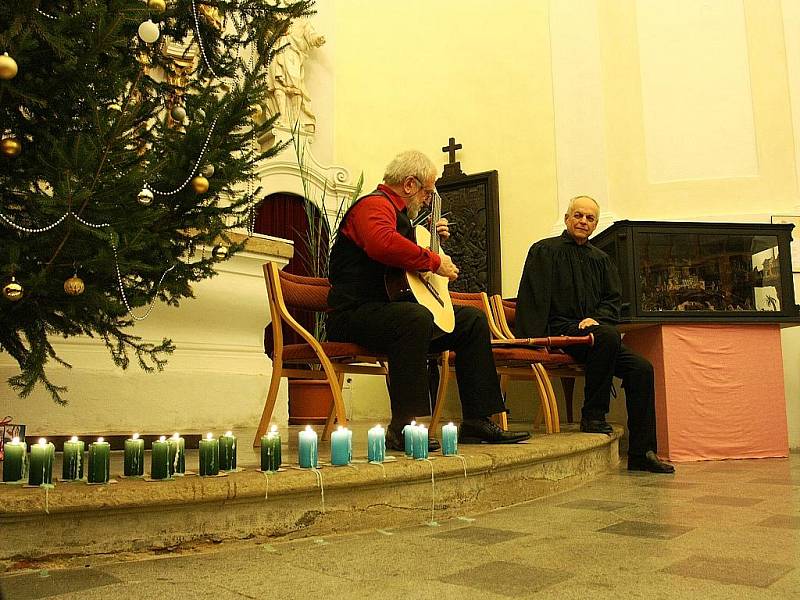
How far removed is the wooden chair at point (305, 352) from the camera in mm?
3049

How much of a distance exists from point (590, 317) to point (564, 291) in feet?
0.65

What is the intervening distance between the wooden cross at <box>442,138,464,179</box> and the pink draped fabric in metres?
2.88

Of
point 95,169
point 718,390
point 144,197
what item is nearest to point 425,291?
point 144,197

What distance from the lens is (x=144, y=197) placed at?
7.11 feet

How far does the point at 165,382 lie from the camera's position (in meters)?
4.47

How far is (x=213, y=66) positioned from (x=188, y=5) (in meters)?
0.24

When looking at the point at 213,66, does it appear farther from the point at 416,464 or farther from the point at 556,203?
the point at 556,203

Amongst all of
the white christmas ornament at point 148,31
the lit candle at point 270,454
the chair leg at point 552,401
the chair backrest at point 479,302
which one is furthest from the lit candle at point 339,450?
the chair backrest at point 479,302

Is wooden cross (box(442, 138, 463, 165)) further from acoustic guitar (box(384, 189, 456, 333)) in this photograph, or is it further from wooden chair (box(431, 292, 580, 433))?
acoustic guitar (box(384, 189, 456, 333))

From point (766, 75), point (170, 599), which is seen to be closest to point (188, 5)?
point (170, 599)

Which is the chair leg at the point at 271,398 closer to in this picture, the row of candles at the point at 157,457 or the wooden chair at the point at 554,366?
the row of candles at the point at 157,457

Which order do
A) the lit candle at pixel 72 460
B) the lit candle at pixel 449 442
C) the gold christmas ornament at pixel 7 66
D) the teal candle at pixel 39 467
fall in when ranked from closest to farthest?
the gold christmas ornament at pixel 7 66 → the teal candle at pixel 39 467 → the lit candle at pixel 72 460 → the lit candle at pixel 449 442

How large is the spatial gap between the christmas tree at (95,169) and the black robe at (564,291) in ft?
6.99

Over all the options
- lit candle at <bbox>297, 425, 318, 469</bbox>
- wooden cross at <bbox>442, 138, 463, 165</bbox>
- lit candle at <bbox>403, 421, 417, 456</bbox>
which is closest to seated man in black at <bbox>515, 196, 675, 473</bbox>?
lit candle at <bbox>403, 421, 417, 456</bbox>
